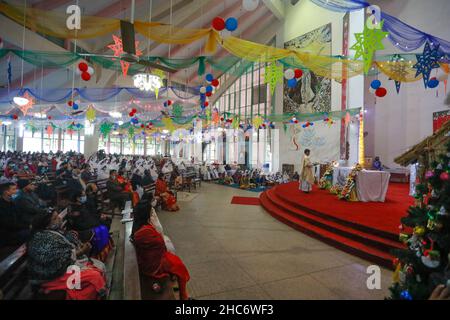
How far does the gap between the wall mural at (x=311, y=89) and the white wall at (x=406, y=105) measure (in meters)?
2.02

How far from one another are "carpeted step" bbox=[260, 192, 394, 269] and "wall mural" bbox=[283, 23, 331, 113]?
9053 mm

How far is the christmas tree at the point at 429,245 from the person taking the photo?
166 centimetres

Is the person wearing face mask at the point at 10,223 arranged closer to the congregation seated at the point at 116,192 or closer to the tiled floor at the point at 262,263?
the tiled floor at the point at 262,263

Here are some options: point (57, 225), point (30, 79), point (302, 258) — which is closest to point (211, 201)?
point (302, 258)

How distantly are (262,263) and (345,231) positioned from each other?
166 cm

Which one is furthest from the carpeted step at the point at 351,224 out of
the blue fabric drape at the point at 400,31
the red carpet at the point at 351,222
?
the blue fabric drape at the point at 400,31

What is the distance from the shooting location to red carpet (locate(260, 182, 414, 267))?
10.8ft

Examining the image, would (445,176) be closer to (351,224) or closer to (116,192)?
(351,224)

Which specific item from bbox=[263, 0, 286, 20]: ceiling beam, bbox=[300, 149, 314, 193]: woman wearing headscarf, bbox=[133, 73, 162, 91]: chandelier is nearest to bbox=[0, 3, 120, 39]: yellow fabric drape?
bbox=[133, 73, 162, 91]: chandelier

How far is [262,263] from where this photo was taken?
123 inches

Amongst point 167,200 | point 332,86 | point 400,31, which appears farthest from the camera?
point 332,86

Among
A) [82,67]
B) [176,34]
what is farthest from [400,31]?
[82,67]

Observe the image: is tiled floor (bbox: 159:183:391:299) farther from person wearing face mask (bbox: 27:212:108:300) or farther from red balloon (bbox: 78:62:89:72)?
red balloon (bbox: 78:62:89:72)

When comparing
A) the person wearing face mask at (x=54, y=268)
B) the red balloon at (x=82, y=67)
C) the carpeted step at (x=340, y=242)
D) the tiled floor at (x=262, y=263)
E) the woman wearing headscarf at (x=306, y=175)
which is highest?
the red balloon at (x=82, y=67)
